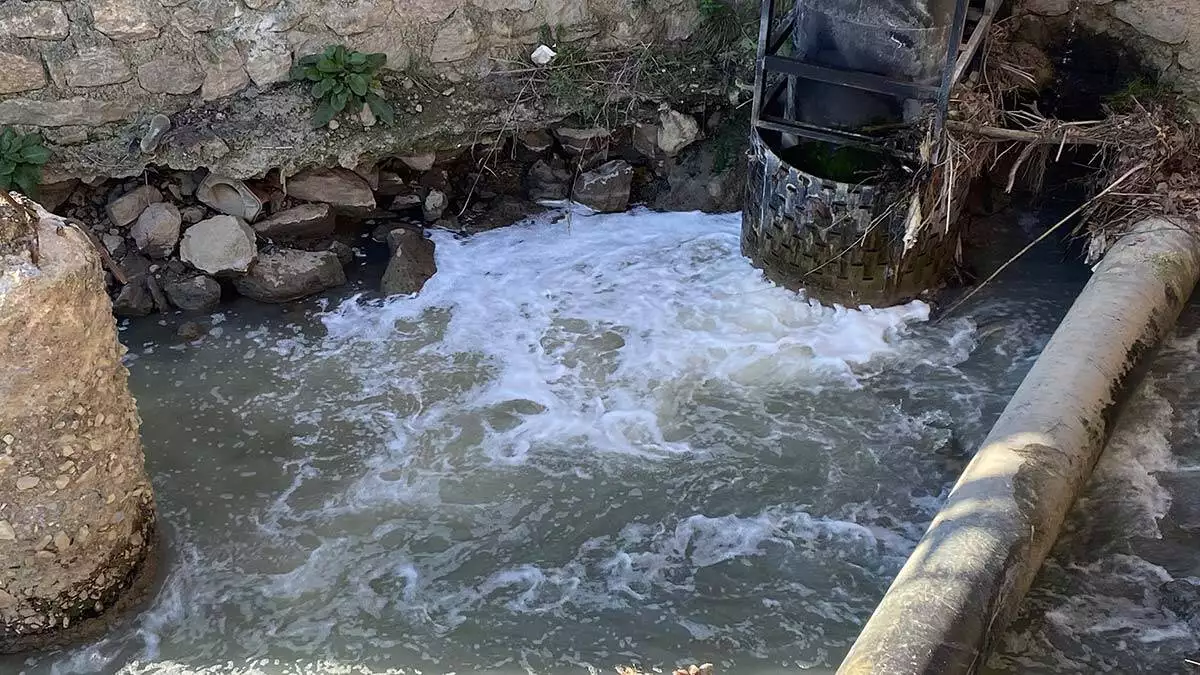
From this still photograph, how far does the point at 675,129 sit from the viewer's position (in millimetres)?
7051

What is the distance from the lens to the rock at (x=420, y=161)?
6910mm

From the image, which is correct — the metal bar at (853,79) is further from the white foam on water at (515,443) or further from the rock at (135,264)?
the rock at (135,264)

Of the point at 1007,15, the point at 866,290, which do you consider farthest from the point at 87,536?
the point at 1007,15

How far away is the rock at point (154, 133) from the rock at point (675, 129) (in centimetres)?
310

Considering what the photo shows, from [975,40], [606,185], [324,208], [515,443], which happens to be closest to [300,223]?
[324,208]

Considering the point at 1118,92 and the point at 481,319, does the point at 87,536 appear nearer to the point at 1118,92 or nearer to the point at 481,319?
the point at 481,319

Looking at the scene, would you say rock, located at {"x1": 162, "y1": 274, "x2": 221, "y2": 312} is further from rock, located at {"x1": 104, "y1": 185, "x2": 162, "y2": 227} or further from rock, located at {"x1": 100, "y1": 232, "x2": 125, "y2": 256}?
rock, located at {"x1": 104, "y1": 185, "x2": 162, "y2": 227}

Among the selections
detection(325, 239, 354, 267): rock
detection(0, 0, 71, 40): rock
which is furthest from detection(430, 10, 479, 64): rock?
detection(0, 0, 71, 40): rock

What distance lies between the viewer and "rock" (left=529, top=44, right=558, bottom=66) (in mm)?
6902

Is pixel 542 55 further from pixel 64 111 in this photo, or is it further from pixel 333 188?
pixel 64 111

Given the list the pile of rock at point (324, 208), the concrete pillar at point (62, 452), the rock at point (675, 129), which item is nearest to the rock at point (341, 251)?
the pile of rock at point (324, 208)

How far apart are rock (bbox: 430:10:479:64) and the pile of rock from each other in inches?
24.4

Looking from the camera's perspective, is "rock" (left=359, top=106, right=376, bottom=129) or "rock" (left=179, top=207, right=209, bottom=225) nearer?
"rock" (left=179, top=207, right=209, bottom=225)

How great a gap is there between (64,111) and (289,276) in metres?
1.54
